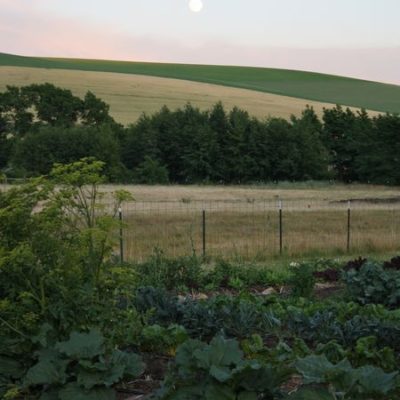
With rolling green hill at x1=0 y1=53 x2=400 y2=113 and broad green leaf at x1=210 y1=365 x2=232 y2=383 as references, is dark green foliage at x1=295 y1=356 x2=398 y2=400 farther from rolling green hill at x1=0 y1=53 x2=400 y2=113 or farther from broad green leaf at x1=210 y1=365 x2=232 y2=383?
rolling green hill at x1=0 y1=53 x2=400 y2=113

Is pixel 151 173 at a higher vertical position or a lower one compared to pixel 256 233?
lower

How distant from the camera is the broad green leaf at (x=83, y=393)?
4.09 m

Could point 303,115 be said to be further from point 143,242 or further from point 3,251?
point 3,251

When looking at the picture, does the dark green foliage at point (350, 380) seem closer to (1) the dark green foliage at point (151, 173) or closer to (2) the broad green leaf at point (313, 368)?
(2) the broad green leaf at point (313, 368)

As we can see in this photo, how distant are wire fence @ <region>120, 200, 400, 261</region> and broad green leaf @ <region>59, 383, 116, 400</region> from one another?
269 inches

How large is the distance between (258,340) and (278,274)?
5.07 metres

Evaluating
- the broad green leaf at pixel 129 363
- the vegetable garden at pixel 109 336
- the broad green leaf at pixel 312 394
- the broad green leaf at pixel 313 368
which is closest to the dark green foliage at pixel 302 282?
the vegetable garden at pixel 109 336

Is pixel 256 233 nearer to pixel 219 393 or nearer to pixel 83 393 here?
pixel 83 393

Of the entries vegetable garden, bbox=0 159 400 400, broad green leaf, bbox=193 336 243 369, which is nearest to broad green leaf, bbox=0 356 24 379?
vegetable garden, bbox=0 159 400 400

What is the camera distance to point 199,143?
61906 mm

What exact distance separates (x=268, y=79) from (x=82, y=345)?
96862 millimetres

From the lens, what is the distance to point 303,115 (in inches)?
2746

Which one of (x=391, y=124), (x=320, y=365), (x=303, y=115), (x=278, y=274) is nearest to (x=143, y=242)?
(x=278, y=274)

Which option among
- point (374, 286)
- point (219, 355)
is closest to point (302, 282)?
point (374, 286)
